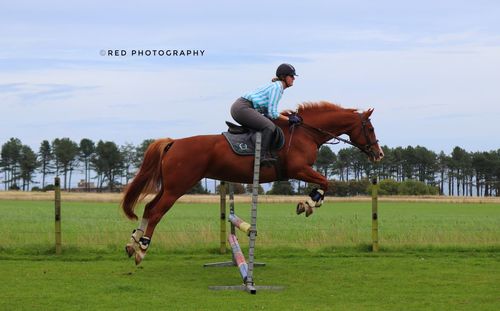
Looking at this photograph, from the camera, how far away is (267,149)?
9.23 metres

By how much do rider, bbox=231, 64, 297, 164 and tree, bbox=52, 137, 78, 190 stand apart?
117m

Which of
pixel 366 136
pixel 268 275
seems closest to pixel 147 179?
pixel 268 275

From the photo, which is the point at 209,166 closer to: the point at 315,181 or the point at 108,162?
the point at 315,181

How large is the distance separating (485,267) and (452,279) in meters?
1.56

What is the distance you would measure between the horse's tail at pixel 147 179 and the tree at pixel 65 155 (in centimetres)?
11610

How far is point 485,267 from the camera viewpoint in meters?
10.7

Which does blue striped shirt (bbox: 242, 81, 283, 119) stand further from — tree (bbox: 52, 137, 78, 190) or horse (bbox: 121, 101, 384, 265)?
tree (bbox: 52, 137, 78, 190)

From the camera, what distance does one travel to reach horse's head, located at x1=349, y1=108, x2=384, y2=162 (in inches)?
403

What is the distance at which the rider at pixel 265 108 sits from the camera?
9133 mm

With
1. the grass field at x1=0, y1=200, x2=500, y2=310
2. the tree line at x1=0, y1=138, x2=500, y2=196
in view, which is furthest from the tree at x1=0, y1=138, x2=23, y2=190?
the grass field at x1=0, y1=200, x2=500, y2=310

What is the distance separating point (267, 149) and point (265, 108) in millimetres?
567

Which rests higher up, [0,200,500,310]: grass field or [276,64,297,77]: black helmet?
[276,64,297,77]: black helmet

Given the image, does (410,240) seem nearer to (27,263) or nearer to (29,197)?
(27,263)

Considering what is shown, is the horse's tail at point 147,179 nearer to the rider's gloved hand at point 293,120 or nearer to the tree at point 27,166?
the rider's gloved hand at point 293,120
